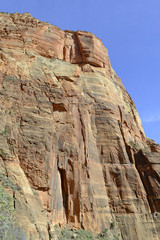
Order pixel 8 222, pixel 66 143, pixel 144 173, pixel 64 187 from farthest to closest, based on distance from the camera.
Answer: pixel 144 173, pixel 66 143, pixel 64 187, pixel 8 222

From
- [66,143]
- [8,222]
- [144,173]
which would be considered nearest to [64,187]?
[66,143]

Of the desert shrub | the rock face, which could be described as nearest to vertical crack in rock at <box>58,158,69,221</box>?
the rock face

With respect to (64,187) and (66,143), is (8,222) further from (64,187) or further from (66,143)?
(66,143)

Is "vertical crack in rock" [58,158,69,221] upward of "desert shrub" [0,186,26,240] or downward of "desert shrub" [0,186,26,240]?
upward

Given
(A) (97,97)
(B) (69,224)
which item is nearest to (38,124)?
(B) (69,224)

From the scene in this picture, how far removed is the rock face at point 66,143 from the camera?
63.8ft

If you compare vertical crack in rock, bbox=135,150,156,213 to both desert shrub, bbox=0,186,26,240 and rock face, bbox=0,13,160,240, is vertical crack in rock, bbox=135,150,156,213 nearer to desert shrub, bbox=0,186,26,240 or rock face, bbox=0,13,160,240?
rock face, bbox=0,13,160,240

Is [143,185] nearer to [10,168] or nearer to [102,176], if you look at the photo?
Result: [102,176]

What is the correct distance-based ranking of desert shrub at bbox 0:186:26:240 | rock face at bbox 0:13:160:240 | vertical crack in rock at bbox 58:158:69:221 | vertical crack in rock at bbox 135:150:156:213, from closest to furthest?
1. desert shrub at bbox 0:186:26:240
2. rock face at bbox 0:13:160:240
3. vertical crack in rock at bbox 58:158:69:221
4. vertical crack in rock at bbox 135:150:156:213

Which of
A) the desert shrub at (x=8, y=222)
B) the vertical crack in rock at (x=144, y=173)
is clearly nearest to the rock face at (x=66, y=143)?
the vertical crack in rock at (x=144, y=173)

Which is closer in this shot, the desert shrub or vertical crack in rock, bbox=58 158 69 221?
the desert shrub

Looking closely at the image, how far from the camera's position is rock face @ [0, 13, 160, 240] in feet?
63.8

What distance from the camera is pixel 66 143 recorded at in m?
23.0

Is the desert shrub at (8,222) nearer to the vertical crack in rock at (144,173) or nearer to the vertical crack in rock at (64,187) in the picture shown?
the vertical crack in rock at (64,187)
